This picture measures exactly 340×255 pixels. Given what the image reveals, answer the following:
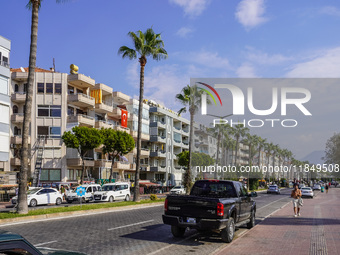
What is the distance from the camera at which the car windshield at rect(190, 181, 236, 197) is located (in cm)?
1357

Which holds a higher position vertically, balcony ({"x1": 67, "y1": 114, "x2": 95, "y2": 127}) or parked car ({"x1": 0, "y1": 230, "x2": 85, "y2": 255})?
balcony ({"x1": 67, "y1": 114, "x2": 95, "y2": 127})

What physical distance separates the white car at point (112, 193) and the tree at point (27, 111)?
15.8 meters

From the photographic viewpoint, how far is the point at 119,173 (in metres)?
63.4

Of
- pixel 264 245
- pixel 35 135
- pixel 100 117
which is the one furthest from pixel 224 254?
pixel 100 117

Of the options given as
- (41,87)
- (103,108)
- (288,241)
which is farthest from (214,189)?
(103,108)

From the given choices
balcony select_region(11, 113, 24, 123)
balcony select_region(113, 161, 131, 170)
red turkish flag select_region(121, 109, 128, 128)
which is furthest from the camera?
red turkish flag select_region(121, 109, 128, 128)

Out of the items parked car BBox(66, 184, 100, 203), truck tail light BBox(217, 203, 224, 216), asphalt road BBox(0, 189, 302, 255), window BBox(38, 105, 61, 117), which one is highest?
window BBox(38, 105, 61, 117)

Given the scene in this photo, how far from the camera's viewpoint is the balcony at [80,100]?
2083 inches

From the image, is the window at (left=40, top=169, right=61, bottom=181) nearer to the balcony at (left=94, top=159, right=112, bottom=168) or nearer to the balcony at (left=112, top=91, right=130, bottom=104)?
the balcony at (left=94, top=159, right=112, bottom=168)

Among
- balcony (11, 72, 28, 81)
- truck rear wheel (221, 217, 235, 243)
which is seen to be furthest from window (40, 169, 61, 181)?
truck rear wheel (221, 217, 235, 243)

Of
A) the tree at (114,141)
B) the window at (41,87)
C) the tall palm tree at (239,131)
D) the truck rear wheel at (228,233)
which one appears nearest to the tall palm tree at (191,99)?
the tree at (114,141)

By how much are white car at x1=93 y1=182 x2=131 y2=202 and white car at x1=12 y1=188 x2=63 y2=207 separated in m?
3.50

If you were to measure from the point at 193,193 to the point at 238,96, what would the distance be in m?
36.6

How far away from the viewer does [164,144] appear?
80250 millimetres
